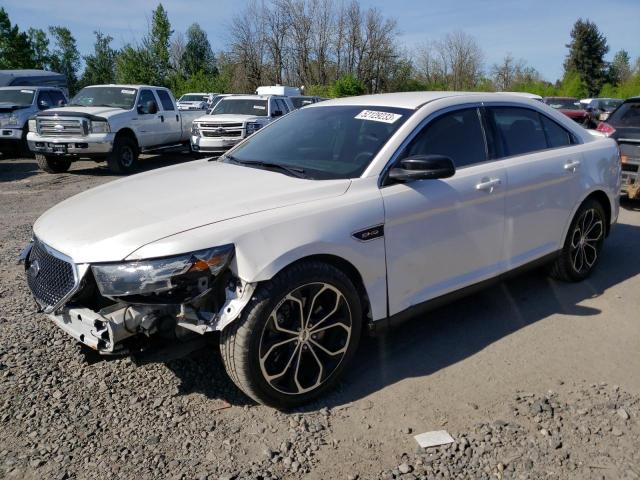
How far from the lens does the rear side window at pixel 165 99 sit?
565 inches

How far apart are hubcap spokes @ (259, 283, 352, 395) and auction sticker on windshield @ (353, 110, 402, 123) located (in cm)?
130

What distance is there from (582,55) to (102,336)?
67487 mm

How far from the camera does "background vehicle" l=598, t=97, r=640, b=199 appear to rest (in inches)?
320

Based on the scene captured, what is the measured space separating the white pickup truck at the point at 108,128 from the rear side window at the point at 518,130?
983 centimetres

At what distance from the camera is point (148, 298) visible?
8.71ft

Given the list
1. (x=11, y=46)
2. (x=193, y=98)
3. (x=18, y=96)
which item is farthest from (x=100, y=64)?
(x=18, y=96)

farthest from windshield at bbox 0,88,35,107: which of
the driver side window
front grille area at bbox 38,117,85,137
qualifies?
front grille area at bbox 38,117,85,137

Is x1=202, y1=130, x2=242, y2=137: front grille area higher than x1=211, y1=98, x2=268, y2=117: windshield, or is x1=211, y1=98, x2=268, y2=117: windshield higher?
x1=211, y1=98, x2=268, y2=117: windshield

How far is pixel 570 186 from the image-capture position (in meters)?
4.61

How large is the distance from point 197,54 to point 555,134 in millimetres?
63017

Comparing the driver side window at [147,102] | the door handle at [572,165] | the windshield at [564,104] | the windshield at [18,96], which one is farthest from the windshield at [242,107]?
the windshield at [564,104]

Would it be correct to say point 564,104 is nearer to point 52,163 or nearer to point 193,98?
point 52,163

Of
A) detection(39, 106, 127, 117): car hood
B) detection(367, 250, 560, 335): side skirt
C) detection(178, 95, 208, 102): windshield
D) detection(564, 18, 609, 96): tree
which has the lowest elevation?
detection(367, 250, 560, 335): side skirt

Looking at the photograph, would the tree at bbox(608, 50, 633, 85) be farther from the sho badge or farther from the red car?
the sho badge
